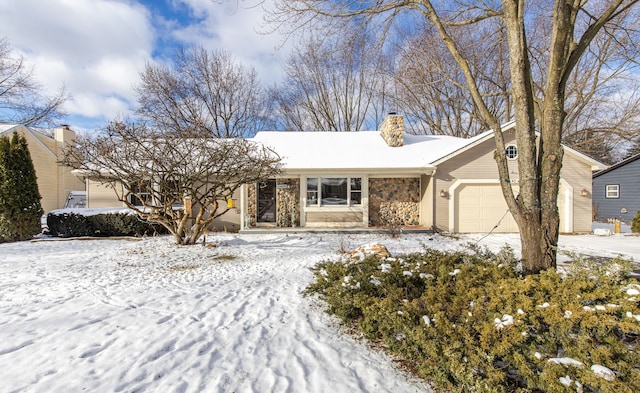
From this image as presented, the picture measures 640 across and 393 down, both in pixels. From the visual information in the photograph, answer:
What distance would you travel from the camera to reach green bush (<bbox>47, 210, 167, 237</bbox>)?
31.1ft

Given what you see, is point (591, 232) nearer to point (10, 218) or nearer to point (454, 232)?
point (454, 232)

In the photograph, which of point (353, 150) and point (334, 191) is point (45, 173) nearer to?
point (334, 191)

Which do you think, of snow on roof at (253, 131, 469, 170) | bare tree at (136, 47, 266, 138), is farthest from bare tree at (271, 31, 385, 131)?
snow on roof at (253, 131, 469, 170)

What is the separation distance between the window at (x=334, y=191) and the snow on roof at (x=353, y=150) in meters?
0.79

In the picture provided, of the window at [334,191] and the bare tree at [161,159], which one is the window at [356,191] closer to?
the window at [334,191]

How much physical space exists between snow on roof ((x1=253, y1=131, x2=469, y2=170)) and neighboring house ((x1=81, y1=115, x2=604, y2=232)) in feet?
0.14

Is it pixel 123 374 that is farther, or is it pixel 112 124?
pixel 112 124

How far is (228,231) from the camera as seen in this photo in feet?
36.9

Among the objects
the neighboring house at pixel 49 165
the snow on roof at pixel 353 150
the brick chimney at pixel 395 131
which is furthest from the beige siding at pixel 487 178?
the neighboring house at pixel 49 165

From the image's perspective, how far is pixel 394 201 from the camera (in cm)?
1162

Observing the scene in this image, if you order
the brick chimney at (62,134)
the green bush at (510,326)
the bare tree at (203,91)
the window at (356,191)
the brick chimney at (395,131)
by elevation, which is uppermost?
the bare tree at (203,91)

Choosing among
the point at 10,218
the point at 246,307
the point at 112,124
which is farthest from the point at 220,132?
the point at 246,307

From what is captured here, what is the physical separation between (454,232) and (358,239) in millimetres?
4126

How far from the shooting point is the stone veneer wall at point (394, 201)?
38.0 feet
